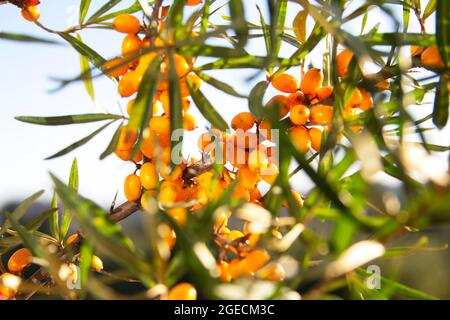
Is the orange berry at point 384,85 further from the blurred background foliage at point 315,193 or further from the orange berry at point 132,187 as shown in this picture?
the orange berry at point 132,187

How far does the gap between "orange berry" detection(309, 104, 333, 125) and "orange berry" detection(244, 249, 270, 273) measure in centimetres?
25

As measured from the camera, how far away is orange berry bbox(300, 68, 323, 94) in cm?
78

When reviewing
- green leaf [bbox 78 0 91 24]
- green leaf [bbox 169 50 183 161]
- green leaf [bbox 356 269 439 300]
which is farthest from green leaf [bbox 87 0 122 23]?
green leaf [bbox 356 269 439 300]

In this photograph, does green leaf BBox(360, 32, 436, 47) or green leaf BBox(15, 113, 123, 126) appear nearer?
green leaf BBox(360, 32, 436, 47)

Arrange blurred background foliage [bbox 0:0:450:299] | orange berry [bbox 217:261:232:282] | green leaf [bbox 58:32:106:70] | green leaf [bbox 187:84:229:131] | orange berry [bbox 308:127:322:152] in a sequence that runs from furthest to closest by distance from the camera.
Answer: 1. green leaf [bbox 58:32:106:70]
2. orange berry [bbox 308:127:322:152]
3. green leaf [bbox 187:84:229:131]
4. orange berry [bbox 217:261:232:282]
5. blurred background foliage [bbox 0:0:450:299]

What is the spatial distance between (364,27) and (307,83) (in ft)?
0.79

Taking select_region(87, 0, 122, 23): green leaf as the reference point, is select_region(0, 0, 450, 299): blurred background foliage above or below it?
below

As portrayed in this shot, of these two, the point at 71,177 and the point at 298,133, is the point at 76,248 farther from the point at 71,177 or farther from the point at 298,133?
the point at 298,133

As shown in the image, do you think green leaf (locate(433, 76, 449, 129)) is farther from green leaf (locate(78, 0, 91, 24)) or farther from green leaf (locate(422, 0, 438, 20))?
green leaf (locate(78, 0, 91, 24))

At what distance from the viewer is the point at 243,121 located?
2.55 feet

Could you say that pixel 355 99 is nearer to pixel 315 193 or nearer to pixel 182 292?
pixel 315 193

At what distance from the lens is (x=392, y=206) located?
0.43 metres

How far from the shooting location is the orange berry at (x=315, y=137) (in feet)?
2.51
